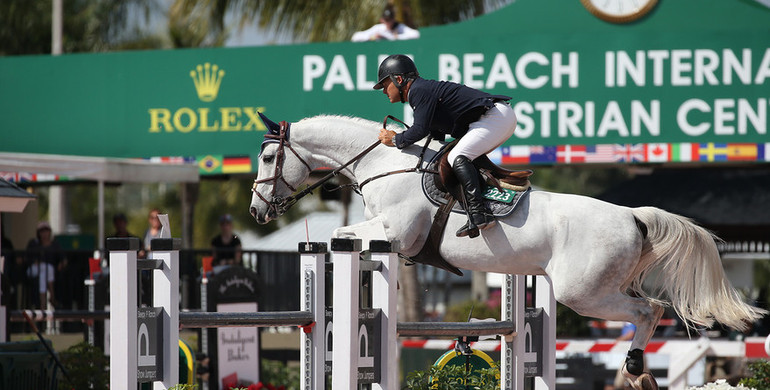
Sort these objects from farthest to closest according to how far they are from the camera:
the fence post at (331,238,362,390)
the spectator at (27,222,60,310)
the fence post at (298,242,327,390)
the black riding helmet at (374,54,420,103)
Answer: the spectator at (27,222,60,310) → the black riding helmet at (374,54,420,103) → the fence post at (298,242,327,390) → the fence post at (331,238,362,390)

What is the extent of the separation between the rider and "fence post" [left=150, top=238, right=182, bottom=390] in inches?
66.5

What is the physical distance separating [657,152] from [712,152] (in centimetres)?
58

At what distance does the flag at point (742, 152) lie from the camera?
1094 cm

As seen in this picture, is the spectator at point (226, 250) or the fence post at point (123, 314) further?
the spectator at point (226, 250)

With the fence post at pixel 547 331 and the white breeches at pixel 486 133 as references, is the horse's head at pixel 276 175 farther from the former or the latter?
the fence post at pixel 547 331

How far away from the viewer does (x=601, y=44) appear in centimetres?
1138

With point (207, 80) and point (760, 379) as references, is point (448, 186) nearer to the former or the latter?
point (760, 379)

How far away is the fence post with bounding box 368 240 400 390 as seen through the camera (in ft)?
17.7

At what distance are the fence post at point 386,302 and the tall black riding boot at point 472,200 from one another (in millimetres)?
557

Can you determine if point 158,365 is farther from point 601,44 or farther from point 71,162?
point 601,44

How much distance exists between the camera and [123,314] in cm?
473

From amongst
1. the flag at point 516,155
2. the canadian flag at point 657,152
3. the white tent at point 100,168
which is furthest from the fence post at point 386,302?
the canadian flag at point 657,152

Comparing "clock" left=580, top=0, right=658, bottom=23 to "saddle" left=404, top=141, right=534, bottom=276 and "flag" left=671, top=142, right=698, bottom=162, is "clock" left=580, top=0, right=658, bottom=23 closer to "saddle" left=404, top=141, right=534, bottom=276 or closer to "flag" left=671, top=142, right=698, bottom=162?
"flag" left=671, top=142, right=698, bottom=162

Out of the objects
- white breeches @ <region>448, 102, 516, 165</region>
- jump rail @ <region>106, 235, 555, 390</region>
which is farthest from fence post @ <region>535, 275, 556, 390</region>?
white breeches @ <region>448, 102, 516, 165</region>
